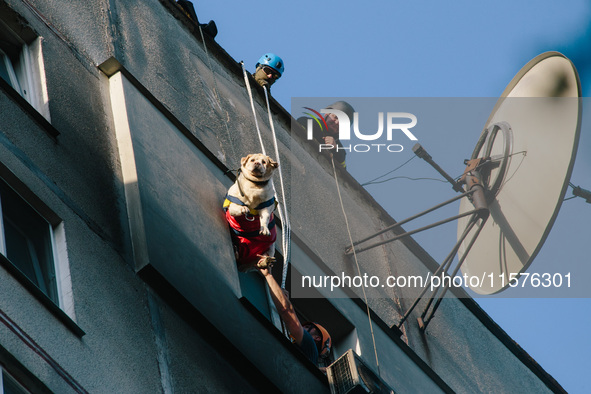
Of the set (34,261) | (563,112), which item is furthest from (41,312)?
(563,112)

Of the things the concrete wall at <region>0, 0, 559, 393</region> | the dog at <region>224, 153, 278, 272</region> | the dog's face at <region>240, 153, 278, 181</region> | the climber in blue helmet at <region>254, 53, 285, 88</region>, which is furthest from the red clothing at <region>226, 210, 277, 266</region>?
the climber in blue helmet at <region>254, 53, 285, 88</region>

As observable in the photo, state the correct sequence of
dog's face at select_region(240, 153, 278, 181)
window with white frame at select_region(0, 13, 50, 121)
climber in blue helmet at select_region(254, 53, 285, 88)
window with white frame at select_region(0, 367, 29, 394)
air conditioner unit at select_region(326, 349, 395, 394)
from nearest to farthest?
window with white frame at select_region(0, 367, 29, 394) → air conditioner unit at select_region(326, 349, 395, 394) → window with white frame at select_region(0, 13, 50, 121) → dog's face at select_region(240, 153, 278, 181) → climber in blue helmet at select_region(254, 53, 285, 88)

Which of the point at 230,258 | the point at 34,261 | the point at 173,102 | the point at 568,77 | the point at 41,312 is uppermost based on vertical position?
the point at 568,77

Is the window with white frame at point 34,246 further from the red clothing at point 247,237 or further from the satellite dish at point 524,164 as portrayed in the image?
the satellite dish at point 524,164

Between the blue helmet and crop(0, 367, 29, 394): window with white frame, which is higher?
the blue helmet

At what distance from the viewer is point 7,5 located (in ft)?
31.9

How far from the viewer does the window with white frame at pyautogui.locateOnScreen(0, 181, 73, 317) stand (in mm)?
7535

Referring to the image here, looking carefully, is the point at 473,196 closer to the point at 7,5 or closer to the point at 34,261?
the point at 7,5

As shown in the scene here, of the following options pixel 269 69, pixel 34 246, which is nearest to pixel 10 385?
pixel 34 246

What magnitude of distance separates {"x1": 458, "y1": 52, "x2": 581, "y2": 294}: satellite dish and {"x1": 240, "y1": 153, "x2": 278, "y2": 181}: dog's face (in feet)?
13.2

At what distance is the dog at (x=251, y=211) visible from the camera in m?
9.99

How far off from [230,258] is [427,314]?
18.2 feet

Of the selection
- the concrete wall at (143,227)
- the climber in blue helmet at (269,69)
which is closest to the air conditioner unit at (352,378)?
the concrete wall at (143,227)

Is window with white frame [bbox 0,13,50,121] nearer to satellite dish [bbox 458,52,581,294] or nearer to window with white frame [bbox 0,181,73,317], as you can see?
window with white frame [bbox 0,181,73,317]
